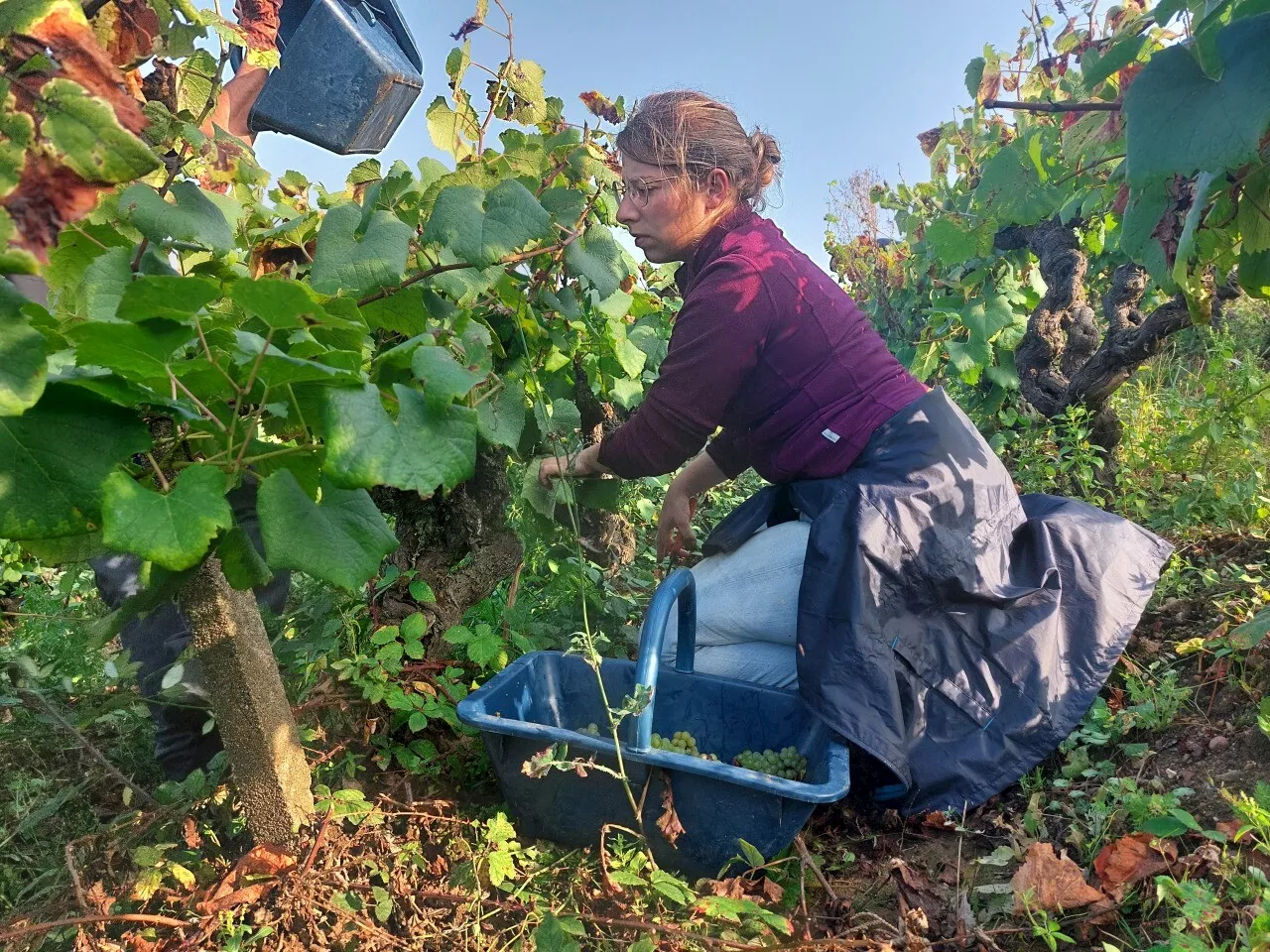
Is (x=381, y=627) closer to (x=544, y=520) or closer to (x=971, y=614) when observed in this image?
(x=544, y=520)

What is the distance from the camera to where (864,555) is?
1749 millimetres

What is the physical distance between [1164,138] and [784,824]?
1.20 m

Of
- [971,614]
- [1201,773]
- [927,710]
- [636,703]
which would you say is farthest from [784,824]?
[1201,773]

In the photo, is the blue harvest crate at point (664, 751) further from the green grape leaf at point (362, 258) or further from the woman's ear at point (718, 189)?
the woman's ear at point (718, 189)

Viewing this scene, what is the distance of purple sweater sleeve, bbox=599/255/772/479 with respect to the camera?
76.2 inches

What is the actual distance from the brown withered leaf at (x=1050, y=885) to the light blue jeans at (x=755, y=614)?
67 cm

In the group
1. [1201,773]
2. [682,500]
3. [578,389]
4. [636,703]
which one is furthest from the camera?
[578,389]

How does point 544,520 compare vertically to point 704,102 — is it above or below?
below

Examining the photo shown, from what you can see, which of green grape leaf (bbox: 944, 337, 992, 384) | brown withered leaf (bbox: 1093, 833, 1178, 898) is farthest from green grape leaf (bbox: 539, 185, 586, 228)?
green grape leaf (bbox: 944, 337, 992, 384)

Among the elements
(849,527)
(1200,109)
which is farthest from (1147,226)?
(849,527)

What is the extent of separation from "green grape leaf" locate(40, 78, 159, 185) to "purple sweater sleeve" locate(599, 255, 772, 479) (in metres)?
1.37

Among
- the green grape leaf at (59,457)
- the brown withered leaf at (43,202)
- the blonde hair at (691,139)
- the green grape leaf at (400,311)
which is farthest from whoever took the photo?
the blonde hair at (691,139)

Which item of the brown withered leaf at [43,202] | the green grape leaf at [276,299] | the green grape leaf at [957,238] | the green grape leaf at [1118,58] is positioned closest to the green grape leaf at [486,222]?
the green grape leaf at [276,299]

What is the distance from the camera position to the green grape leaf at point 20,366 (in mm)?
637
